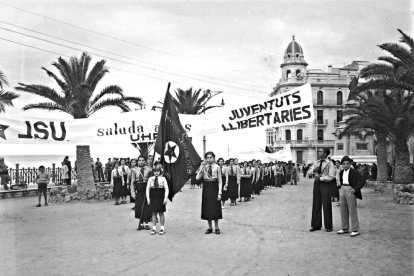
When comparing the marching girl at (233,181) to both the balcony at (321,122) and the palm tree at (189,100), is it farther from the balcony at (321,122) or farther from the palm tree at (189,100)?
the balcony at (321,122)

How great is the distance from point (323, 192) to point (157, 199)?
3.67m

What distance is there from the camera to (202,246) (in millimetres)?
7863

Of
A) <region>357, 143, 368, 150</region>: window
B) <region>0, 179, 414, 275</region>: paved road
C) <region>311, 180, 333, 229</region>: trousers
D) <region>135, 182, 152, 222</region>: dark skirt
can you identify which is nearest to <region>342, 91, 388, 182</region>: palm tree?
<region>0, 179, 414, 275</region>: paved road

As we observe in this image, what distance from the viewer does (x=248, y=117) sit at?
11047 mm

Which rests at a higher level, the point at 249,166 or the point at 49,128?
the point at 49,128

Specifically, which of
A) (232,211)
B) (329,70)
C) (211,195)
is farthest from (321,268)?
(329,70)

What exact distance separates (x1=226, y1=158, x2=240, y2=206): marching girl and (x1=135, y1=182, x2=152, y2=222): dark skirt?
206 inches

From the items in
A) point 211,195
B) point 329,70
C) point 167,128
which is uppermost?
point 329,70

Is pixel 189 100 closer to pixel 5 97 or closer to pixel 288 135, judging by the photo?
pixel 5 97

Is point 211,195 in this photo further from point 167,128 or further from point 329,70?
point 329,70

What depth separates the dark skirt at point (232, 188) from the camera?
15.3 metres

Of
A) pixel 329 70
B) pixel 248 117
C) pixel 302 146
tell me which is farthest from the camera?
pixel 329 70

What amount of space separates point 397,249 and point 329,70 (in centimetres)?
7544

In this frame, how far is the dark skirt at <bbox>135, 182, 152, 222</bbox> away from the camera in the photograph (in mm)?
9891
